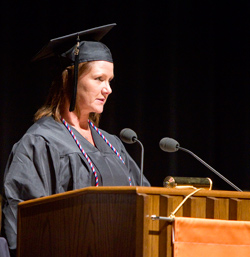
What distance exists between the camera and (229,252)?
1488 millimetres

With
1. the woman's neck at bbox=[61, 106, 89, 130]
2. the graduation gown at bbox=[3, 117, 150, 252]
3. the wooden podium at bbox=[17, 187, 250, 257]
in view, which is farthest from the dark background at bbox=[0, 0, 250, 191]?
the wooden podium at bbox=[17, 187, 250, 257]

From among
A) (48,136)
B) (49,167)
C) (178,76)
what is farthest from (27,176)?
(178,76)

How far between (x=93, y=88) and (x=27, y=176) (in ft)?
1.81

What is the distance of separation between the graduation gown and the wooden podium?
0.41 metres

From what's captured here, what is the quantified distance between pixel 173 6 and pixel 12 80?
4.20ft

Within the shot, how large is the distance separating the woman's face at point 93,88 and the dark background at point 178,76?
0.92m

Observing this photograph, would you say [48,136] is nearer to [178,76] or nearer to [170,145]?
[170,145]

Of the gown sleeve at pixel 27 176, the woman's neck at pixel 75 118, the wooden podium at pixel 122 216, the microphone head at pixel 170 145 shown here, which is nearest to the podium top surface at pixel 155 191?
the wooden podium at pixel 122 216

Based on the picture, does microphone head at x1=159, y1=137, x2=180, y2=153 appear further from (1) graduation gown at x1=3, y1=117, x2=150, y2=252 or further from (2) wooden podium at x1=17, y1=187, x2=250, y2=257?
(2) wooden podium at x1=17, y1=187, x2=250, y2=257

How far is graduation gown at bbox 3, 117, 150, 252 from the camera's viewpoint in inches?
81.3

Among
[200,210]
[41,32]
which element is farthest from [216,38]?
[200,210]

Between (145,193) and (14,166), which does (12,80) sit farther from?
(145,193)

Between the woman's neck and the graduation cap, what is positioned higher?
the graduation cap

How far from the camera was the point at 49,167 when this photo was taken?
7.19 ft
